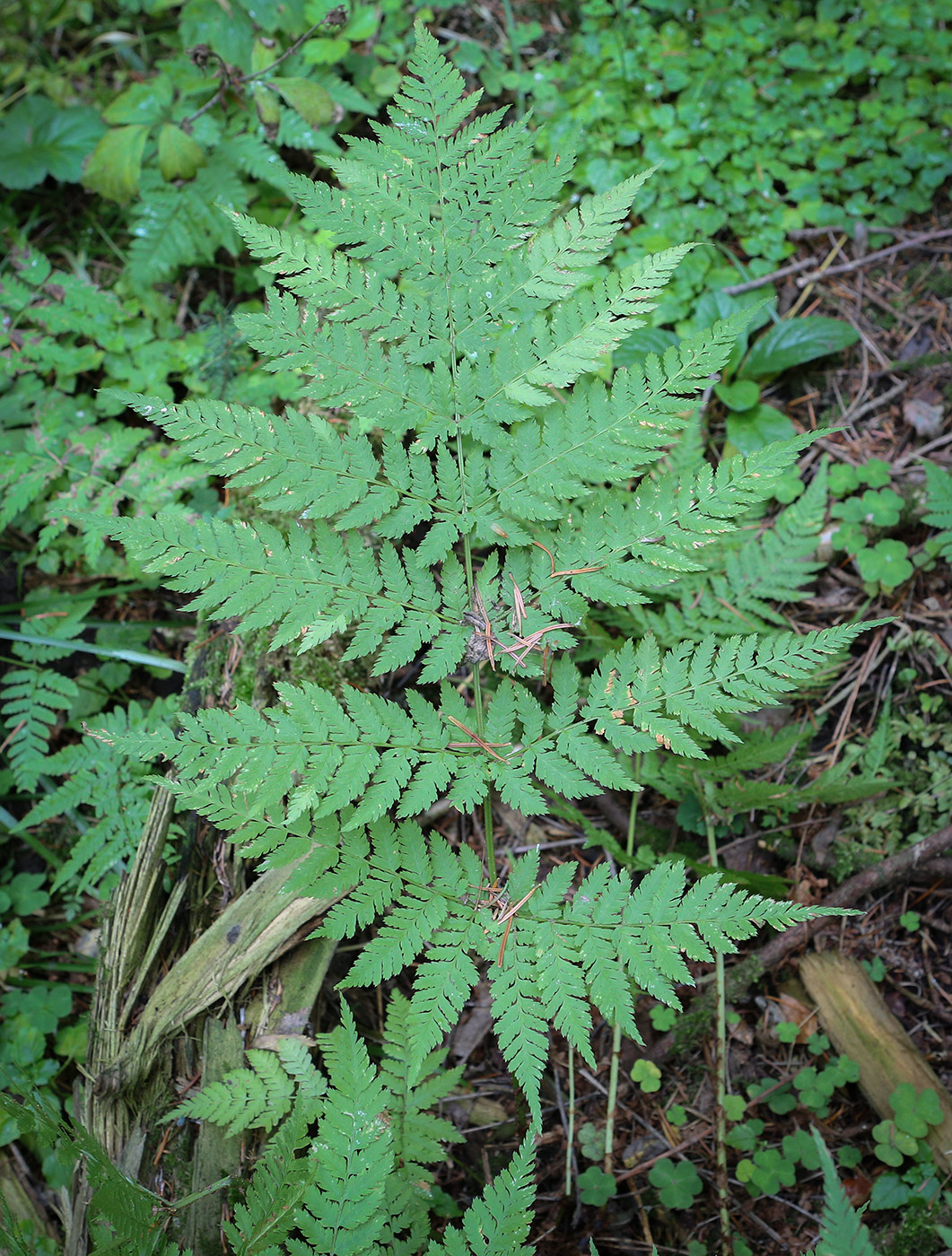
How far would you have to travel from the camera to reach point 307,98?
3684 millimetres

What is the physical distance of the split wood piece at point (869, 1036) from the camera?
2.63 metres

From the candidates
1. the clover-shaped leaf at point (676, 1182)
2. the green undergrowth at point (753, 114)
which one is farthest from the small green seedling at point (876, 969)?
the green undergrowth at point (753, 114)

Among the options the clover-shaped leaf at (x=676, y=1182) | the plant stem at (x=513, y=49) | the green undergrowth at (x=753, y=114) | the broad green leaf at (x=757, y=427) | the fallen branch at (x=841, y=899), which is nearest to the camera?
the clover-shaped leaf at (x=676, y=1182)

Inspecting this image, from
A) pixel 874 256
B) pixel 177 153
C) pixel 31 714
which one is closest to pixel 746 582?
pixel 874 256

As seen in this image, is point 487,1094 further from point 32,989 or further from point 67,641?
point 67,641

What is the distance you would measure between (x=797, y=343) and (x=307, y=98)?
2.52m

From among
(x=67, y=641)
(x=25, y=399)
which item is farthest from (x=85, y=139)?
(x=67, y=641)

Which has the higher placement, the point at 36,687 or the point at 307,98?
the point at 307,98

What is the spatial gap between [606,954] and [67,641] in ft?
8.55

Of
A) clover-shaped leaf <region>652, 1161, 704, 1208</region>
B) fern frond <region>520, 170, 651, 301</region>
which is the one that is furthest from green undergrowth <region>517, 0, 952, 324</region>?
clover-shaped leaf <region>652, 1161, 704, 1208</region>

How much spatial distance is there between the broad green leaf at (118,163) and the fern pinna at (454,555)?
215cm

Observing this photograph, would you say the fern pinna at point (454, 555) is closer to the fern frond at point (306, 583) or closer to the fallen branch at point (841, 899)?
the fern frond at point (306, 583)

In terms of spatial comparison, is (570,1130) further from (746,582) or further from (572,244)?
(572,244)

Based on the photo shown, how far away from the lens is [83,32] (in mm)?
4469
